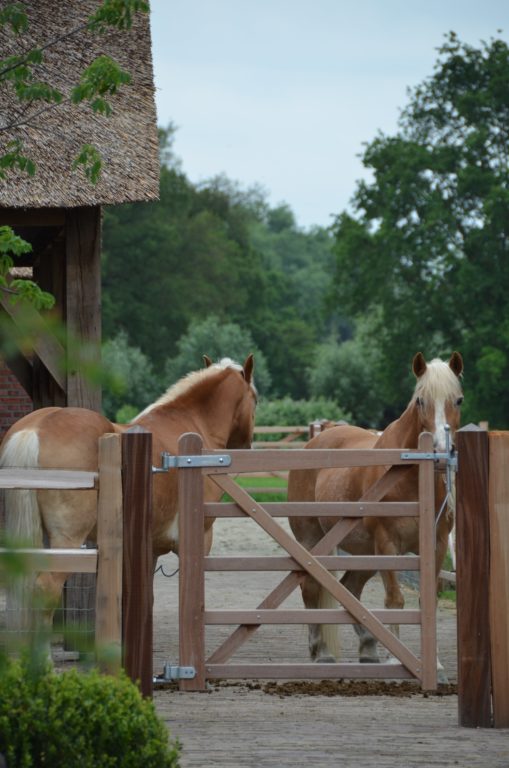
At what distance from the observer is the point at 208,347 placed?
192 feet

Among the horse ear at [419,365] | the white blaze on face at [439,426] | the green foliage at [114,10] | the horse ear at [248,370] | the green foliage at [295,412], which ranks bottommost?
the white blaze on face at [439,426]

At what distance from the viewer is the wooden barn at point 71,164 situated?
30.9 ft

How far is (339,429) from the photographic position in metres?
10.1

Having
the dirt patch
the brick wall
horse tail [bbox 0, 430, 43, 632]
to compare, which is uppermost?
the brick wall

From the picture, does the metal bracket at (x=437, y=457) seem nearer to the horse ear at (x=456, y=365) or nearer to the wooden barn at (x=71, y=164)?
the horse ear at (x=456, y=365)

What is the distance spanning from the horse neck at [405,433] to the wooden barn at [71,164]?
2.19 meters

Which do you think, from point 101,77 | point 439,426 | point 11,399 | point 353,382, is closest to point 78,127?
point 439,426

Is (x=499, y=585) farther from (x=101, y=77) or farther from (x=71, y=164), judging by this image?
(x=71, y=164)

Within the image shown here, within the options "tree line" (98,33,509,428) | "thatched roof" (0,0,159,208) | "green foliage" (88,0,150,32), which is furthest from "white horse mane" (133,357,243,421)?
"tree line" (98,33,509,428)

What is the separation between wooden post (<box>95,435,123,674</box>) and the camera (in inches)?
230

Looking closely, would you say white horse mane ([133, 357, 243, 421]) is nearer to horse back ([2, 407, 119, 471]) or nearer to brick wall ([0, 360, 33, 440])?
horse back ([2, 407, 119, 471])

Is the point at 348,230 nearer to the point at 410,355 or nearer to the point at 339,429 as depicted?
the point at 410,355

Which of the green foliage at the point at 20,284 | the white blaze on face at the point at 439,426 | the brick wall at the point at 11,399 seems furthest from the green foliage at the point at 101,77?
the brick wall at the point at 11,399

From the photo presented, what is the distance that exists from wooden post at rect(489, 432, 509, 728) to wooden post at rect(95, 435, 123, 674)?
1869mm
